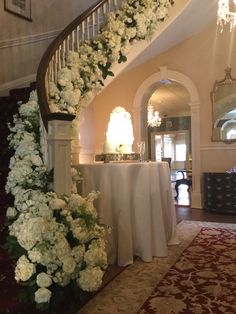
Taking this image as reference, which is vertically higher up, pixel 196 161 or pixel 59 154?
pixel 59 154

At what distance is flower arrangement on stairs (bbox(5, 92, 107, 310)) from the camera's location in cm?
186

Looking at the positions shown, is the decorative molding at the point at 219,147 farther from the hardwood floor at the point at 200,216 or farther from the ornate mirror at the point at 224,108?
the hardwood floor at the point at 200,216

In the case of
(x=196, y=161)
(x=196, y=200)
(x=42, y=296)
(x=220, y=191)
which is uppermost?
(x=196, y=161)

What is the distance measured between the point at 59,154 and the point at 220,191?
175 inches

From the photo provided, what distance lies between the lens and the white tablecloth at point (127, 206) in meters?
3.06

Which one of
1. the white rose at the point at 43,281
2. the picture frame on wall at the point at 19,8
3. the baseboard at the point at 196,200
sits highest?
the picture frame on wall at the point at 19,8

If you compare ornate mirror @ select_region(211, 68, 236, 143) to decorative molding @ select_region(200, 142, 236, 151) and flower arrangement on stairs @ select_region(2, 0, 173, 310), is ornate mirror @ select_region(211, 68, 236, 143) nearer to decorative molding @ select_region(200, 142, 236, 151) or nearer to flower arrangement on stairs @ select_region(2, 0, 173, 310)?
decorative molding @ select_region(200, 142, 236, 151)

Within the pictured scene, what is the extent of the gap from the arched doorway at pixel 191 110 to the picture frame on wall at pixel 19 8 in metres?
2.83

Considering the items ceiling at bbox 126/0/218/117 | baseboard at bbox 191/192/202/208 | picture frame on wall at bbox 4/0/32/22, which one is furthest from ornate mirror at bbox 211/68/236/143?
picture frame on wall at bbox 4/0/32/22

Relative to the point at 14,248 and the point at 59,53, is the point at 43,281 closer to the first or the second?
the point at 14,248

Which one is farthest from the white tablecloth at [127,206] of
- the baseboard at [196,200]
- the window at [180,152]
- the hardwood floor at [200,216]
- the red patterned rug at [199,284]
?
the window at [180,152]

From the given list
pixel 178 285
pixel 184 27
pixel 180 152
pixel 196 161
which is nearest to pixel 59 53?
pixel 178 285

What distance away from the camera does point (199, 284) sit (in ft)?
8.45

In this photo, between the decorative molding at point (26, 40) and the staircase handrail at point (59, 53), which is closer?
the staircase handrail at point (59, 53)
